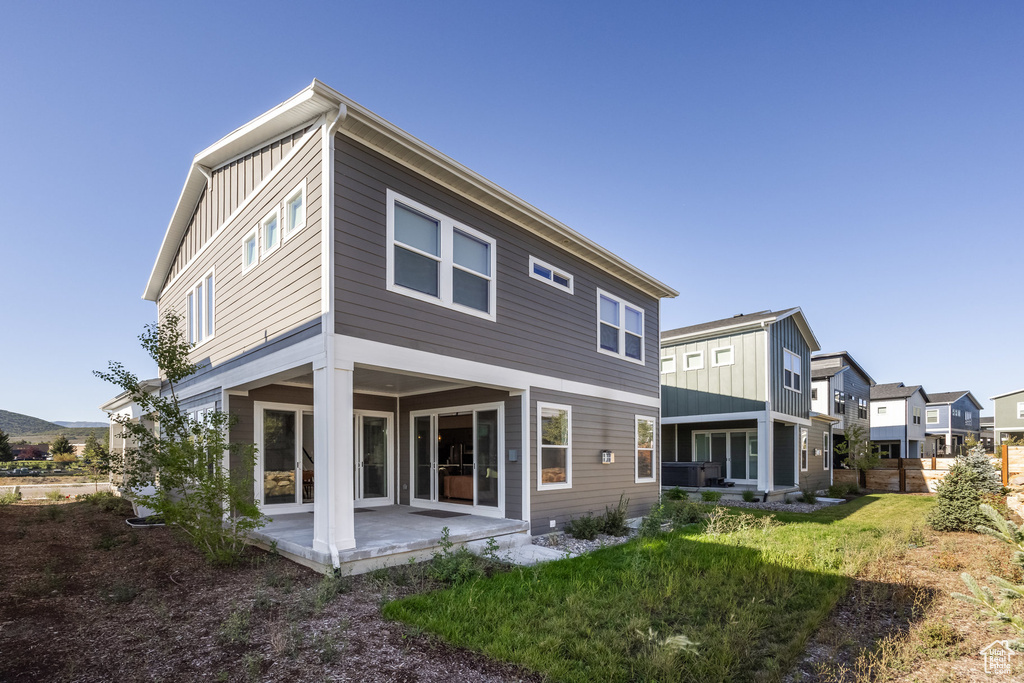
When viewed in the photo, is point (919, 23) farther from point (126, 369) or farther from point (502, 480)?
point (126, 369)

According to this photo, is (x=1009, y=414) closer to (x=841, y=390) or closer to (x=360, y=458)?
(x=841, y=390)

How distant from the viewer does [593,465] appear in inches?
444

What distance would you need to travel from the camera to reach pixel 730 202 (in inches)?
661

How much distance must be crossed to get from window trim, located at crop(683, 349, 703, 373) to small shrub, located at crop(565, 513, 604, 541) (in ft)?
36.3

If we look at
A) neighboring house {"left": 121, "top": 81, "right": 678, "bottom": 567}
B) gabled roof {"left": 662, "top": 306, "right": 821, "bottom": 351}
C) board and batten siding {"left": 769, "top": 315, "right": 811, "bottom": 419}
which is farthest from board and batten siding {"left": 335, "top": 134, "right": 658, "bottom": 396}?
board and batten siding {"left": 769, "top": 315, "right": 811, "bottom": 419}

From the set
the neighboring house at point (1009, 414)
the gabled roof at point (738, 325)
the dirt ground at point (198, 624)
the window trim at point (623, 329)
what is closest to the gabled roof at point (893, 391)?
the neighboring house at point (1009, 414)

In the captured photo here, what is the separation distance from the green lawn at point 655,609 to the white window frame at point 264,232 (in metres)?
5.60

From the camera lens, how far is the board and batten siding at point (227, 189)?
28.3 ft

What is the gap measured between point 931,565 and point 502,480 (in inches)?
261

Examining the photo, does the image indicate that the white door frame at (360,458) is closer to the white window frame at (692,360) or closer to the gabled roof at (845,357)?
the white window frame at (692,360)

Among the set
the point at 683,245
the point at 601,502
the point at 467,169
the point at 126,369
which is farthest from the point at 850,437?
the point at 126,369

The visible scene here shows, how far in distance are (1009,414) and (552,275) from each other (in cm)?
4768

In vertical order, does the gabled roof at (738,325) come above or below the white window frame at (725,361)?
above

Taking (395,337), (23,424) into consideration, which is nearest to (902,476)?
(395,337)
